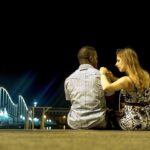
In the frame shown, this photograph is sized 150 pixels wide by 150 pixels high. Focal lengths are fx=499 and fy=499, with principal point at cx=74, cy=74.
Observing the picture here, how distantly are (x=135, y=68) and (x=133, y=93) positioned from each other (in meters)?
0.31

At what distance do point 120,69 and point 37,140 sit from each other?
2.30 meters

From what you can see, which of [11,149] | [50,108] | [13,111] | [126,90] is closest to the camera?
[11,149]

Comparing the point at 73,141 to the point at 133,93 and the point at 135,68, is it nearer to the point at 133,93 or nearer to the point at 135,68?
the point at 133,93

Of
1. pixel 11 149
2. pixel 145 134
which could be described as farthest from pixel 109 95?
pixel 11 149

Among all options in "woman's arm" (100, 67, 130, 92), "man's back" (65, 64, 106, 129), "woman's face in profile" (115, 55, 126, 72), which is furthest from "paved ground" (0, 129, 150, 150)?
"woman's face in profile" (115, 55, 126, 72)

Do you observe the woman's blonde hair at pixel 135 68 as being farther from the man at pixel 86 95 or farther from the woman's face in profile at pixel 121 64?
the man at pixel 86 95

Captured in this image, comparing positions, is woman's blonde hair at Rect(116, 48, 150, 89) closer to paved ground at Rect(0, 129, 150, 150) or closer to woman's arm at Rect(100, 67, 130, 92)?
woman's arm at Rect(100, 67, 130, 92)

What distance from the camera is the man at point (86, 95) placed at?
5992mm

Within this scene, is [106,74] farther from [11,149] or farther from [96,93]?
[11,149]

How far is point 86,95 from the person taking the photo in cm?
617

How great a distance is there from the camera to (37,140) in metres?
4.05

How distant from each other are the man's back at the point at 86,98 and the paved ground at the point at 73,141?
1779 mm

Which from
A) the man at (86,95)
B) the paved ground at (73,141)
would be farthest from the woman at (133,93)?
the paved ground at (73,141)

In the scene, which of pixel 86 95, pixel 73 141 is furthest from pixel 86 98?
pixel 73 141
